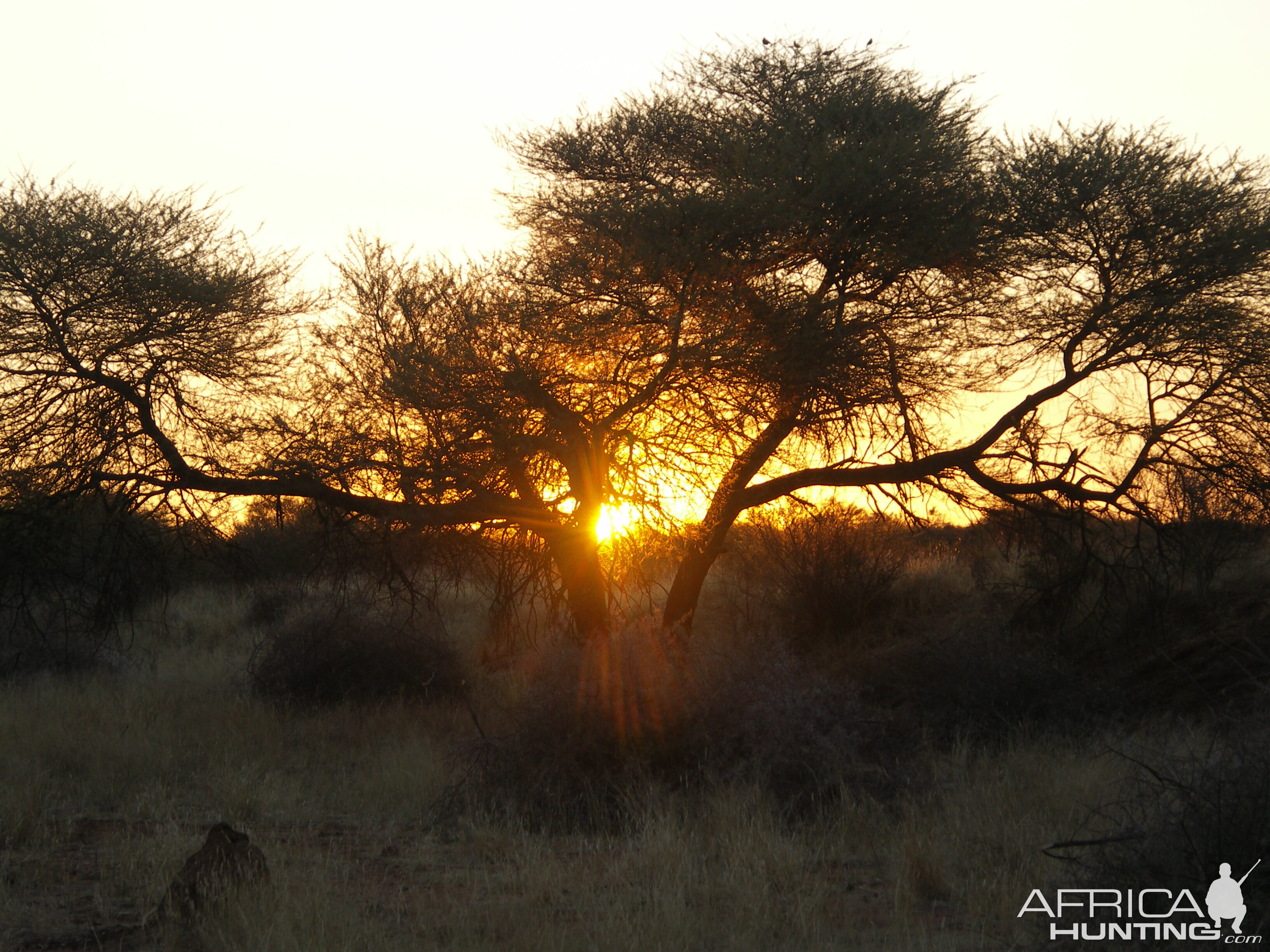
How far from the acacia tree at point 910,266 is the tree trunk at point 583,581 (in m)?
1.13

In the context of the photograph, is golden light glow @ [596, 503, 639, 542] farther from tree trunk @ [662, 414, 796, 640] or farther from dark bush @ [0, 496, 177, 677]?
dark bush @ [0, 496, 177, 677]

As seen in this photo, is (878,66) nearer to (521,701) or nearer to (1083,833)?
(521,701)

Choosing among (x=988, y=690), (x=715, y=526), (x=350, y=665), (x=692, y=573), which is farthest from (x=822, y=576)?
(x=350, y=665)

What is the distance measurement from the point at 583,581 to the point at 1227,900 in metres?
7.96

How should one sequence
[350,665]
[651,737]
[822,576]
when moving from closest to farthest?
[651,737], [350,665], [822,576]

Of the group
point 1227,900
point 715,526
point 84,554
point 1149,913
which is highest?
point 715,526

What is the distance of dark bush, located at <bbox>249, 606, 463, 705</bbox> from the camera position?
13844 mm

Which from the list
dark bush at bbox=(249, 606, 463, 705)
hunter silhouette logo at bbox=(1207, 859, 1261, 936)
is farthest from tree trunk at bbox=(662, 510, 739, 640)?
hunter silhouette logo at bbox=(1207, 859, 1261, 936)

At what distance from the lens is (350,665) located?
14016 mm

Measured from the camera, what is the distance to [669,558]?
12.3m

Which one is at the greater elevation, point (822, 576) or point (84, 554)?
point (84, 554)

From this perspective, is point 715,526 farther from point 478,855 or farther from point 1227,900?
point 1227,900

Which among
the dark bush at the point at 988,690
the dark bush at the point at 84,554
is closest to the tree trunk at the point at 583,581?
the dark bush at the point at 988,690

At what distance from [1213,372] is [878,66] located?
16.3 ft
